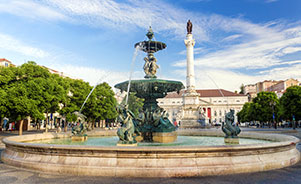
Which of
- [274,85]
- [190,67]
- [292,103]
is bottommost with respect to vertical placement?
[292,103]

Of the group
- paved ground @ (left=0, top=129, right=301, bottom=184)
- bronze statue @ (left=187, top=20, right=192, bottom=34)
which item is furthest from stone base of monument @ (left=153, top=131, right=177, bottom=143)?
bronze statue @ (left=187, top=20, right=192, bottom=34)

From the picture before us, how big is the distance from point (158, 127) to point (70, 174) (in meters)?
6.03

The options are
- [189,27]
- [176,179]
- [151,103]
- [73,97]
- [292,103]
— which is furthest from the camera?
[189,27]

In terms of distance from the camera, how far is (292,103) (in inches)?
1841

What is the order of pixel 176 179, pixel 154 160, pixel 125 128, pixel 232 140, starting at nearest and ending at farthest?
pixel 176 179, pixel 154 160, pixel 125 128, pixel 232 140

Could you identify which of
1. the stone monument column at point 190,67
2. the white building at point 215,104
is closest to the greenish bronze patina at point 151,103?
the stone monument column at point 190,67

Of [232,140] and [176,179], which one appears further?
[232,140]

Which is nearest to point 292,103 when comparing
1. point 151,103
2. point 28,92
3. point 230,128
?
point 230,128

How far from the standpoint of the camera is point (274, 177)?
655cm

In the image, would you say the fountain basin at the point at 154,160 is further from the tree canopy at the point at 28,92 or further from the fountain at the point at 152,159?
the tree canopy at the point at 28,92

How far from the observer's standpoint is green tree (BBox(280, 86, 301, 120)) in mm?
46281

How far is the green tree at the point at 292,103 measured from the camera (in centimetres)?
4628

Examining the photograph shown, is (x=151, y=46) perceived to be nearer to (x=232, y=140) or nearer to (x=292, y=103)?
(x=232, y=140)

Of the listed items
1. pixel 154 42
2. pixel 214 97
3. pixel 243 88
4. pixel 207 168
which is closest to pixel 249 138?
pixel 154 42
